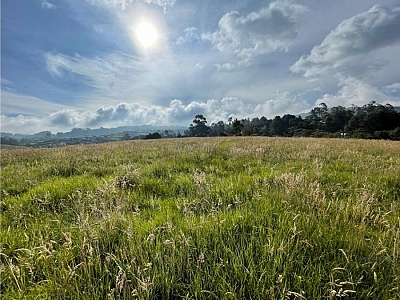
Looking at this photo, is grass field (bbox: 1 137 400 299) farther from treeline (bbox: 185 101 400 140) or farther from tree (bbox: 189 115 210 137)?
tree (bbox: 189 115 210 137)

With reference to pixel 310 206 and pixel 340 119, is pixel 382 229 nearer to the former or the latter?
pixel 310 206

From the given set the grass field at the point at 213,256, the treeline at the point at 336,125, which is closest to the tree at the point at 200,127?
the treeline at the point at 336,125

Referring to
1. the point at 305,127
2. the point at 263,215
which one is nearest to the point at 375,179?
the point at 263,215

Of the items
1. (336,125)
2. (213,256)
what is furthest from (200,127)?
(213,256)

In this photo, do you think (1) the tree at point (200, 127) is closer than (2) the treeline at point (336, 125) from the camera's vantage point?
No

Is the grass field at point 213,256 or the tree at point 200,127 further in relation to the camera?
the tree at point 200,127

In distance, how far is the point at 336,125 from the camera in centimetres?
9994

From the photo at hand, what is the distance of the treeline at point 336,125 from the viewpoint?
75125 millimetres

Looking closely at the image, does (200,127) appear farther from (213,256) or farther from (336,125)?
(213,256)

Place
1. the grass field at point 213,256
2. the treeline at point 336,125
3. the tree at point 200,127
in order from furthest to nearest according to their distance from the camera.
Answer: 1. the tree at point 200,127
2. the treeline at point 336,125
3. the grass field at point 213,256

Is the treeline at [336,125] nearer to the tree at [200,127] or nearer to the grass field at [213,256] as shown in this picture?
the tree at [200,127]

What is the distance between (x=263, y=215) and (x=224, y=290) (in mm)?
1455

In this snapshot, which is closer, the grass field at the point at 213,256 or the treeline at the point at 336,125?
the grass field at the point at 213,256

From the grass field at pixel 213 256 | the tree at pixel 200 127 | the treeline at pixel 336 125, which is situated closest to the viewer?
the grass field at pixel 213 256
